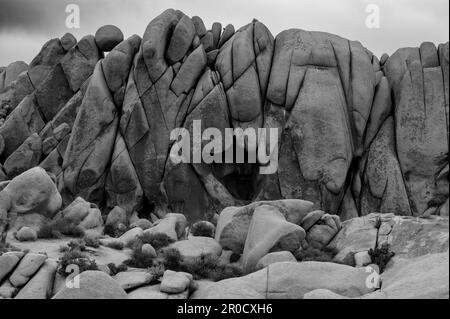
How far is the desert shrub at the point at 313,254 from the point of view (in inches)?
1275

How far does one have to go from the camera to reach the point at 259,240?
108ft

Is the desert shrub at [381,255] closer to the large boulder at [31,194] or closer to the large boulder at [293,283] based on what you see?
the large boulder at [293,283]

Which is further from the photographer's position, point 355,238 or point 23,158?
point 23,158

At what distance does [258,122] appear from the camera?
6231 centimetres

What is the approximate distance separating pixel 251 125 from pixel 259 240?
30304 millimetres

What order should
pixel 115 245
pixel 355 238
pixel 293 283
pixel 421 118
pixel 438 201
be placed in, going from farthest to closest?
pixel 421 118
pixel 438 201
pixel 115 245
pixel 355 238
pixel 293 283

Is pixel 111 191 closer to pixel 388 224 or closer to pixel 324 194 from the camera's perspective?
pixel 324 194

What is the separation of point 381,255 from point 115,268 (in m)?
14.1

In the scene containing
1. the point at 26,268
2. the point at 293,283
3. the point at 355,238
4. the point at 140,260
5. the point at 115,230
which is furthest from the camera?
the point at 115,230

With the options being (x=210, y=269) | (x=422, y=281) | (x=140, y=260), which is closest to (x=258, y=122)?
(x=210, y=269)

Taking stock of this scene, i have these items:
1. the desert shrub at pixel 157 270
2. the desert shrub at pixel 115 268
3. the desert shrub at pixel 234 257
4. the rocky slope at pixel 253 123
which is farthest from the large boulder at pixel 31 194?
the rocky slope at pixel 253 123

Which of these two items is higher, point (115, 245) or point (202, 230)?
point (115, 245)

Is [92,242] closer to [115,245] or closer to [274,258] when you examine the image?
[115,245]
